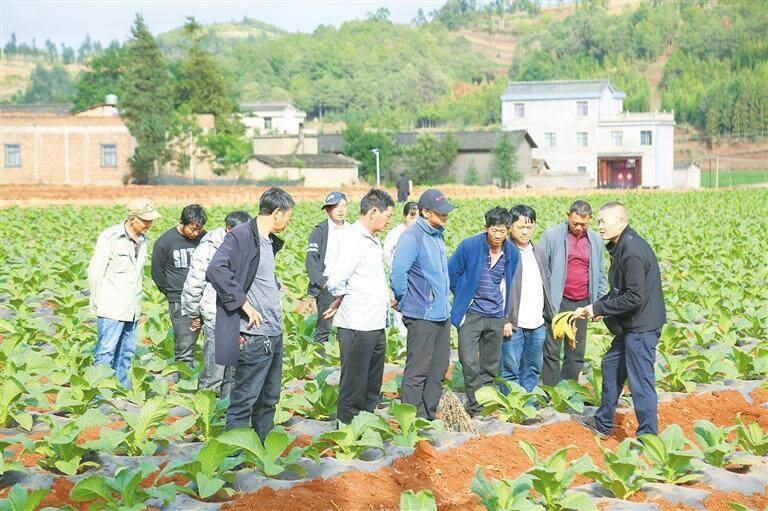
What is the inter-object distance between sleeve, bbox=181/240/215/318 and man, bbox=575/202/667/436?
3.05 metres

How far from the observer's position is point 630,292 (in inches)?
277

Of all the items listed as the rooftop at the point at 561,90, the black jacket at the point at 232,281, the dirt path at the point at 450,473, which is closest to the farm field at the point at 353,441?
the dirt path at the point at 450,473

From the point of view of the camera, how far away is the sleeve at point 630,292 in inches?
276

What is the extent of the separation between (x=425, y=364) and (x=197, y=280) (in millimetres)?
2003

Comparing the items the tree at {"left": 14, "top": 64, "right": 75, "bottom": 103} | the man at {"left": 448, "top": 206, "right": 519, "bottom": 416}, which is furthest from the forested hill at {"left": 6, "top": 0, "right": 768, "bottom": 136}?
the man at {"left": 448, "top": 206, "right": 519, "bottom": 416}

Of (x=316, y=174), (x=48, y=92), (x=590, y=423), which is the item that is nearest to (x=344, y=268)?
(x=590, y=423)

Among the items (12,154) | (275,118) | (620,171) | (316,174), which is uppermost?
(275,118)

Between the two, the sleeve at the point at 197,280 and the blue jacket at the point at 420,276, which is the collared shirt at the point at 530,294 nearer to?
the blue jacket at the point at 420,276

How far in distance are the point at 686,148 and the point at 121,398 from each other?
9334cm

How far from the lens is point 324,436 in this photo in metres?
6.70

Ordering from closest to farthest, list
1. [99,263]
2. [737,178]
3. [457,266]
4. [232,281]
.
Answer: [232,281], [457,266], [99,263], [737,178]

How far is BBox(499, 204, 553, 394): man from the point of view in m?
8.22

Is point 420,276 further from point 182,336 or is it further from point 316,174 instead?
point 316,174

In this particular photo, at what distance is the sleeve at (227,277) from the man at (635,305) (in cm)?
266
